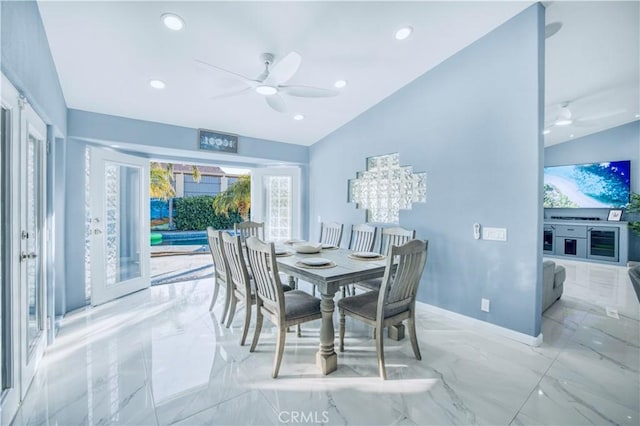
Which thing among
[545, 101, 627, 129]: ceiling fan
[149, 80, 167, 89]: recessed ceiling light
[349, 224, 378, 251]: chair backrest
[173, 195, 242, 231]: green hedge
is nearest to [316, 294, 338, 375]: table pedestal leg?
[349, 224, 378, 251]: chair backrest

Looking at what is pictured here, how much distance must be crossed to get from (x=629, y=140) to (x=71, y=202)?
9.25 metres

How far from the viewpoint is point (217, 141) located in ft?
14.2

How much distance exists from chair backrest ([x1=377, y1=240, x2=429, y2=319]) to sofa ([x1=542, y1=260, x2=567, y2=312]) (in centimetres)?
183

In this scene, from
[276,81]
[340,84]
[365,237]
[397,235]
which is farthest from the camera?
[365,237]

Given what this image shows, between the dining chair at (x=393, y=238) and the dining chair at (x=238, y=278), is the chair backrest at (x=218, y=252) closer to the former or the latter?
the dining chair at (x=238, y=278)

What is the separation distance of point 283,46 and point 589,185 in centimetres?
692

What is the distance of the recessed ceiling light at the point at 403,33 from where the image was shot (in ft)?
8.53

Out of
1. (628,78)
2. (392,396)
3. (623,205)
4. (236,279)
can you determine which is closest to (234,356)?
(236,279)

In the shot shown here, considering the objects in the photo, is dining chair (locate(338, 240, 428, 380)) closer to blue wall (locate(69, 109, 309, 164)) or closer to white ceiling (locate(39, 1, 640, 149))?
white ceiling (locate(39, 1, 640, 149))

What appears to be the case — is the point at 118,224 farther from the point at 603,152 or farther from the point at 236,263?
the point at 603,152

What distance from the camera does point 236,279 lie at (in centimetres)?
273

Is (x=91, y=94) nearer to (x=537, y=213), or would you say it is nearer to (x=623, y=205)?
(x=537, y=213)

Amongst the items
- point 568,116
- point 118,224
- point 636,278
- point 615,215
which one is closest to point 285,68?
point 636,278

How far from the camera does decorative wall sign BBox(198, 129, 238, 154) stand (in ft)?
13.7
